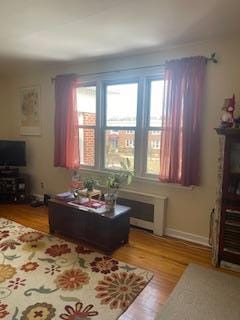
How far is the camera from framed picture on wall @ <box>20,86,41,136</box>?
14.4ft

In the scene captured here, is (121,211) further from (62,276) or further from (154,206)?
(62,276)

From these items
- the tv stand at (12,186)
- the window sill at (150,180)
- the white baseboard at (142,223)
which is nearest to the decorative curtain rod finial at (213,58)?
the window sill at (150,180)

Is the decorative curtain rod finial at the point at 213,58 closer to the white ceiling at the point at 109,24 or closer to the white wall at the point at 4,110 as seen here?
the white ceiling at the point at 109,24

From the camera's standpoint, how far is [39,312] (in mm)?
1793

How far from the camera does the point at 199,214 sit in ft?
9.74

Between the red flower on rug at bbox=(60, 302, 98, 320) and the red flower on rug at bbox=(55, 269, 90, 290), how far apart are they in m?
0.23

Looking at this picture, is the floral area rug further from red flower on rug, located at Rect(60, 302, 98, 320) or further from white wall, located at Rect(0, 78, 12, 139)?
white wall, located at Rect(0, 78, 12, 139)

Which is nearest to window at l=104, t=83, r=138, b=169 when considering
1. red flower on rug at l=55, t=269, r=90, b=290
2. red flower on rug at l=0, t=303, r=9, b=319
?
red flower on rug at l=55, t=269, r=90, b=290

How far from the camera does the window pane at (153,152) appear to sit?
10.7 feet

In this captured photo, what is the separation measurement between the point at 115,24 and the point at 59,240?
2514 mm

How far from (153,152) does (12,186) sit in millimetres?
2695

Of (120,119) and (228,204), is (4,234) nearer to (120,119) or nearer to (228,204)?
(120,119)

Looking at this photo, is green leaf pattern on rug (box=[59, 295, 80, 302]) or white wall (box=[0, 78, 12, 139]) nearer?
green leaf pattern on rug (box=[59, 295, 80, 302])

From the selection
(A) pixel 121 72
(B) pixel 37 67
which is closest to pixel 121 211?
(A) pixel 121 72
